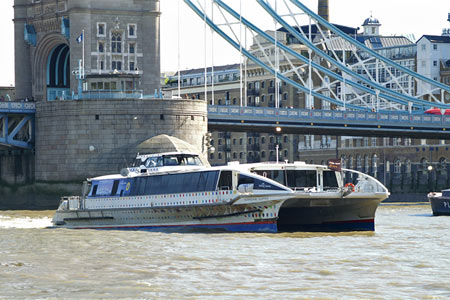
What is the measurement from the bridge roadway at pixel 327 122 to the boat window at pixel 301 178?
38741 mm

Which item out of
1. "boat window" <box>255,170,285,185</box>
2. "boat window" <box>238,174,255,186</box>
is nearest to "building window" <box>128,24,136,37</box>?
"boat window" <box>255,170,285,185</box>

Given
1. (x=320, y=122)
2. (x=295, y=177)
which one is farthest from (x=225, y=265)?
(x=320, y=122)

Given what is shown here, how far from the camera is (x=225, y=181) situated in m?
45.8

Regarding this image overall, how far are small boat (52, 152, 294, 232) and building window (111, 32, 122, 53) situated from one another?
30433mm

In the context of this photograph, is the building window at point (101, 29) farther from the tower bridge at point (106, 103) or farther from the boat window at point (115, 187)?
the boat window at point (115, 187)

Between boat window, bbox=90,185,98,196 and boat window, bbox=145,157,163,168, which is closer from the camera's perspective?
boat window, bbox=145,157,163,168

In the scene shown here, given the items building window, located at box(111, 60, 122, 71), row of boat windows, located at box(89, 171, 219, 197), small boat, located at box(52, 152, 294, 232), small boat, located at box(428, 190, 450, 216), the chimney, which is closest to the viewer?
small boat, located at box(52, 152, 294, 232)

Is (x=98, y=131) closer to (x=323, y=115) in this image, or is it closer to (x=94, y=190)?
(x=94, y=190)

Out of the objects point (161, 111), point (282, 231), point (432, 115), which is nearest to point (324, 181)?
point (282, 231)

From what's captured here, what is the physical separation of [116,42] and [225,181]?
Answer: 39722 mm

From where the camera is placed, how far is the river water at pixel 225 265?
2830 centimetres

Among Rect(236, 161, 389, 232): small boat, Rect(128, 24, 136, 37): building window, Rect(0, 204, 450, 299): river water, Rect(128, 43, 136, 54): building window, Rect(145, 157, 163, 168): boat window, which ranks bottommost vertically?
Rect(0, 204, 450, 299): river water

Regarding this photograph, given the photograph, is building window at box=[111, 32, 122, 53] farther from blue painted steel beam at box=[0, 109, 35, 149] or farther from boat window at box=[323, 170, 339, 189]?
boat window at box=[323, 170, 339, 189]

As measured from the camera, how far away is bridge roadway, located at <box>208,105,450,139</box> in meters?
87.9
